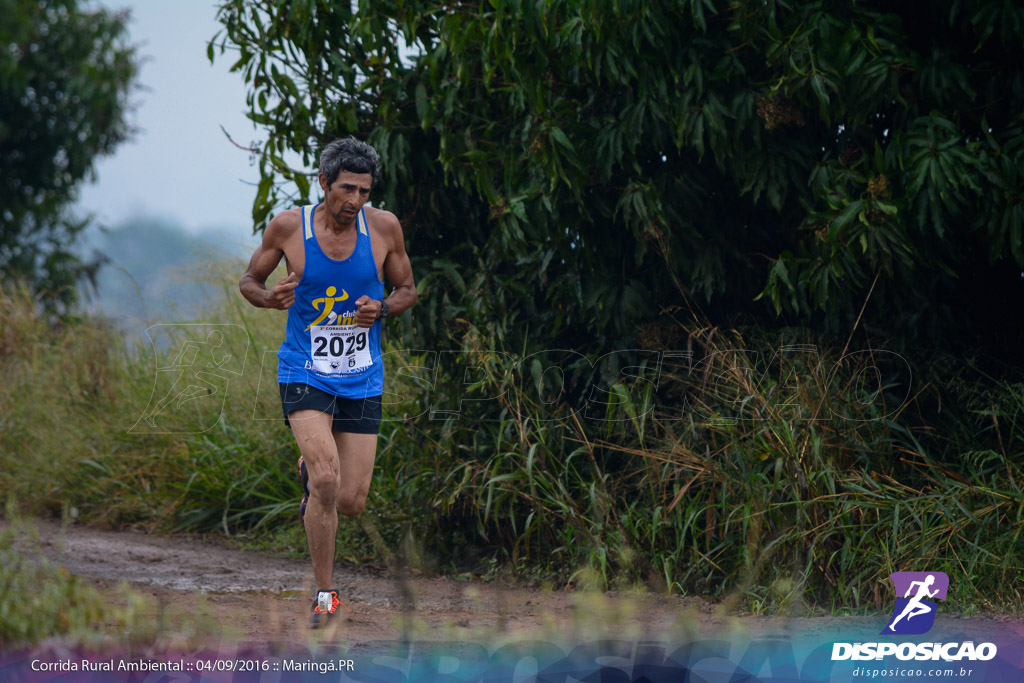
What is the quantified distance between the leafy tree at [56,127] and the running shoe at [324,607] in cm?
1346

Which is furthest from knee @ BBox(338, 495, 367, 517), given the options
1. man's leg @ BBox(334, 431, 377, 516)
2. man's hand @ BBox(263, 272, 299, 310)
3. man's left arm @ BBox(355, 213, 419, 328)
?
man's hand @ BBox(263, 272, 299, 310)

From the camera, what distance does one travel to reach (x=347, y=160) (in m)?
4.99

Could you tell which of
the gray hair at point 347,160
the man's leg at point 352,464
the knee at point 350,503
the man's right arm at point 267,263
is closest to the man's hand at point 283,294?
the man's right arm at point 267,263

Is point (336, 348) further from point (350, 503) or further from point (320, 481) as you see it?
point (350, 503)

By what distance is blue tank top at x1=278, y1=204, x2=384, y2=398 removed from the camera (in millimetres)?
5082

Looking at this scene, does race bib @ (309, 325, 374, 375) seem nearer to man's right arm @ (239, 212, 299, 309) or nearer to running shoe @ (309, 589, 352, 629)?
man's right arm @ (239, 212, 299, 309)

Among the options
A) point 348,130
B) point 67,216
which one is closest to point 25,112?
point 67,216

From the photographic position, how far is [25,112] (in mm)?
17469

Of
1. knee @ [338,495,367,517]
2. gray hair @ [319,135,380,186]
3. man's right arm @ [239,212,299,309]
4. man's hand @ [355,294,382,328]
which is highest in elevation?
gray hair @ [319,135,380,186]

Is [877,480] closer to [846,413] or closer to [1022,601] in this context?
[846,413]

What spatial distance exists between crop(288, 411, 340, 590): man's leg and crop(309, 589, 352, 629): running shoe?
6cm

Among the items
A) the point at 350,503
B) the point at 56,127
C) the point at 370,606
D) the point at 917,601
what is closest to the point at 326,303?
the point at 350,503

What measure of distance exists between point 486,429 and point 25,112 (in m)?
13.9

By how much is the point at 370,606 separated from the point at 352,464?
1.13 metres
